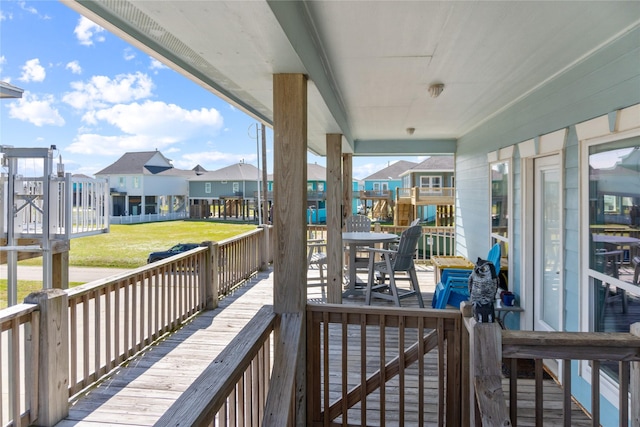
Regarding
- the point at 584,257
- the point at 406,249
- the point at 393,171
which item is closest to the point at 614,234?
the point at 584,257

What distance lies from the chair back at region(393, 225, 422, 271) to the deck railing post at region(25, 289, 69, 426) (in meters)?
3.46

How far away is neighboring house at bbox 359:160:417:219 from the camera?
2603 cm

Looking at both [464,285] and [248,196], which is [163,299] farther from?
[248,196]

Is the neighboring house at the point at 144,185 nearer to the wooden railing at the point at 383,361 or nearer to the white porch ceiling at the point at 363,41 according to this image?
the white porch ceiling at the point at 363,41

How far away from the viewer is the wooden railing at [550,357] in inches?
59.5

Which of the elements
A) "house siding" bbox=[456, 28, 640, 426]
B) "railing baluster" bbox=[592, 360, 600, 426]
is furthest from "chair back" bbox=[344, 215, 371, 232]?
"railing baluster" bbox=[592, 360, 600, 426]

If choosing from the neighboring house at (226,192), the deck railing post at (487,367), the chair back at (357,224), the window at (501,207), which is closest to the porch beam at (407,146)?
the chair back at (357,224)

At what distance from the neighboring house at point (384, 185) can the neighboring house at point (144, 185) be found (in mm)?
14930

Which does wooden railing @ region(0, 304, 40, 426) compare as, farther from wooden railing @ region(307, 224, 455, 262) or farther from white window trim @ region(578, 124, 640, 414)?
wooden railing @ region(307, 224, 455, 262)

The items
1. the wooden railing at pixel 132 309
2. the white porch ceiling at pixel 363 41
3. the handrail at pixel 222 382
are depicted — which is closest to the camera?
the handrail at pixel 222 382

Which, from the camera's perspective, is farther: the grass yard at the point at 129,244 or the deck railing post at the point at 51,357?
the grass yard at the point at 129,244

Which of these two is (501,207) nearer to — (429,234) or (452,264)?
(452,264)

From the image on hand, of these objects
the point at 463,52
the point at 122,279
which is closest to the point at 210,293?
the point at 122,279

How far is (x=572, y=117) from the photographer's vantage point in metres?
2.81
